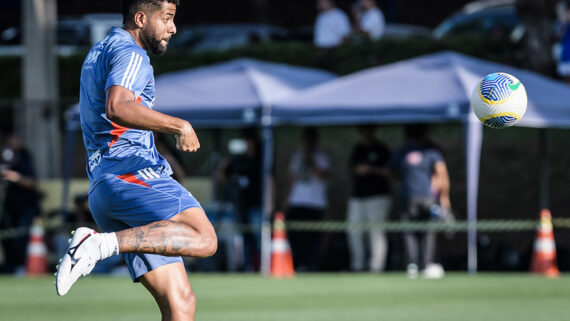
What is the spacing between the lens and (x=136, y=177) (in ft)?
19.6

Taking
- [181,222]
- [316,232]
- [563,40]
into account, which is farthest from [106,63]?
[563,40]

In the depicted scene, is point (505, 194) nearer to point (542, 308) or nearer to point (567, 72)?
point (567, 72)

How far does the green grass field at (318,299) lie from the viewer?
10.4m

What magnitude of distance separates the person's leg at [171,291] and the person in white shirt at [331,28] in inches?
625

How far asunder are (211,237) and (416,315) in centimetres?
471

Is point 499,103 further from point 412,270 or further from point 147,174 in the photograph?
point 412,270

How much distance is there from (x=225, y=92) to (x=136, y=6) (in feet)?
34.4

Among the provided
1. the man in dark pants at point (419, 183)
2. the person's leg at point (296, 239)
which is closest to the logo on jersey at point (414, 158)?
the man in dark pants at point (419, 183)

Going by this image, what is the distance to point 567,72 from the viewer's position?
19.0 metres

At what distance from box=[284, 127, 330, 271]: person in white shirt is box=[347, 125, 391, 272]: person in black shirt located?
559mm

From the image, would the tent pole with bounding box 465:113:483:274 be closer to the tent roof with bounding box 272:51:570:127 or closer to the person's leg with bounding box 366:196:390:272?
the tent roof with bounding box 272:51:570:127

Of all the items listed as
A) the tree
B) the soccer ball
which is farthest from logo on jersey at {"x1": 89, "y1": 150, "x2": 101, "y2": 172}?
the tree

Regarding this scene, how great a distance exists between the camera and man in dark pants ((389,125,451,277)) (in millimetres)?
15125

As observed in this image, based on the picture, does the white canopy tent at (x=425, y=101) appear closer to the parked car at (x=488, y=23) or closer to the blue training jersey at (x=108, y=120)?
the parked car at (x=488, y=23)
